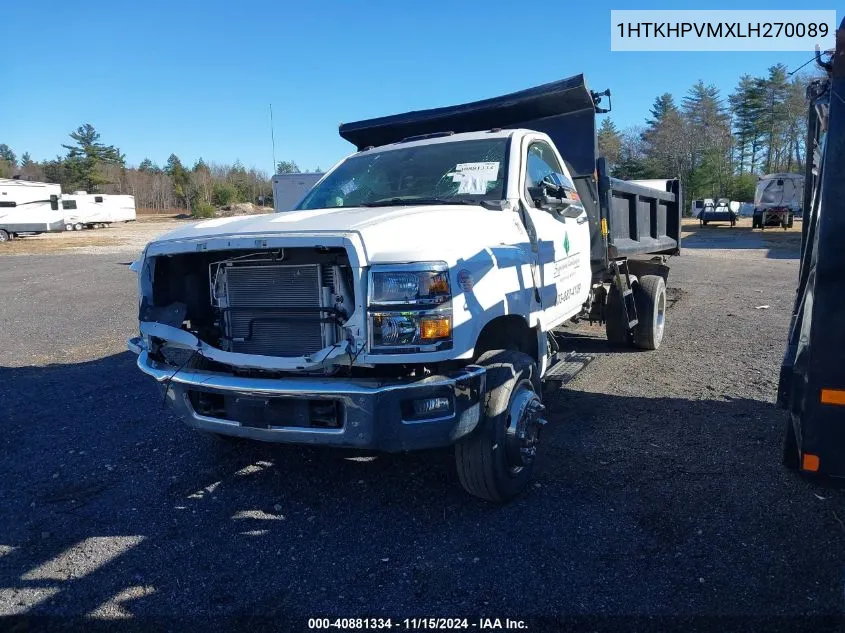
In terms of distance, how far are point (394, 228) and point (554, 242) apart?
168cm

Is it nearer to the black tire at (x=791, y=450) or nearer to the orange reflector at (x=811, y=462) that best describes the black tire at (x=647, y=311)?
the black tire at (x=791, y=450)

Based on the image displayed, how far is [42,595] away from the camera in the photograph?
3064 mm

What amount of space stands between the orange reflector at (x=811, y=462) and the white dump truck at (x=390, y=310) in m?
1.46

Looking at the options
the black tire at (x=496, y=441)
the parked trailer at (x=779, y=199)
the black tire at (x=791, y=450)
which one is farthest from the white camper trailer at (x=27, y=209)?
the black tire at (x=791, y=450)

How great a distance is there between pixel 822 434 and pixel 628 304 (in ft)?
15.5

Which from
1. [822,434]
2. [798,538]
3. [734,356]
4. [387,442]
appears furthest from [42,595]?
[734,356]

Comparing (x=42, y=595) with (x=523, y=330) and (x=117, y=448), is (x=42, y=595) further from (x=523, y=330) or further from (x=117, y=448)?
(x=523, y=330)

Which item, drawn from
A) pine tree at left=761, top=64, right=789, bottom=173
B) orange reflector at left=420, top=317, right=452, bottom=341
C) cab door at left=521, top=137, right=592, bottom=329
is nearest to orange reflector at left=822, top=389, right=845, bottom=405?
orange reflector at left=420, top=317, right=452, bottom=341

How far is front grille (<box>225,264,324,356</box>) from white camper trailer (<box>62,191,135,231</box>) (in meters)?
47.0

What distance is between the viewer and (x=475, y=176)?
4523mm

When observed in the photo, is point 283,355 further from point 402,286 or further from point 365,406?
point 402,286

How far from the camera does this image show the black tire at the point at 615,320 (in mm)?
7195

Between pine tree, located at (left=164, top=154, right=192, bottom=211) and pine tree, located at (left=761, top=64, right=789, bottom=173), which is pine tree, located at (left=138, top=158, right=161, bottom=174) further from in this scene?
pine tree, located at (left=761, top=64, right=789, bottom=173)

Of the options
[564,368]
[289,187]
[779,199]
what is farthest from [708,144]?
[564,368]
